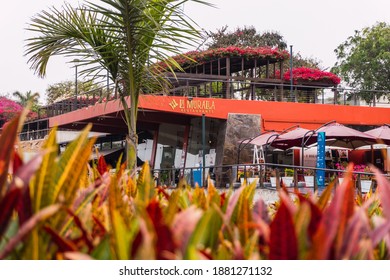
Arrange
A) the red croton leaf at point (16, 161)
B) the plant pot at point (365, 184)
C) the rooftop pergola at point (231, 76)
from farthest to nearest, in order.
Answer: the rooftop pergola at point (231, 76) → the plant pot at point (365, 184) → the red croton leaf at point (16, 161)

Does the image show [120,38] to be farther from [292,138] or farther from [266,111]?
[266,111]

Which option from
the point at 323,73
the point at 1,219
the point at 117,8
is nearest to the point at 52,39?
the point at 117,8

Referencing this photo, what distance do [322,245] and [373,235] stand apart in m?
0.14

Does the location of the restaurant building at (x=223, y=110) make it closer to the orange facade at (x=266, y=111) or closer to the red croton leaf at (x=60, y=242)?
the orange facade at (x=266, y=111)

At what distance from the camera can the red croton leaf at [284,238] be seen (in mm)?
1009

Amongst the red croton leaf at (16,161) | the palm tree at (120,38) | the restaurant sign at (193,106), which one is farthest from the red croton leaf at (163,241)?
the restaurant sign at (193,106)

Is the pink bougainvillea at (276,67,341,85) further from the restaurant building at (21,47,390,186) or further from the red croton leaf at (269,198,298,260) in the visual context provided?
the red croton leaf at (269,198,298,260)

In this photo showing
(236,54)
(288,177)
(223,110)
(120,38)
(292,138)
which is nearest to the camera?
(120,38)

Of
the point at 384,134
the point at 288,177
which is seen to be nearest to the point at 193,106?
the point at 288,177

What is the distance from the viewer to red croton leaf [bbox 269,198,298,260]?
3.31 ft

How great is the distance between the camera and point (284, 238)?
1.02 metres

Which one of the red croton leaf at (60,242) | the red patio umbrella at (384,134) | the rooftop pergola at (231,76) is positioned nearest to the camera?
the red croton leaf at (60,242)
